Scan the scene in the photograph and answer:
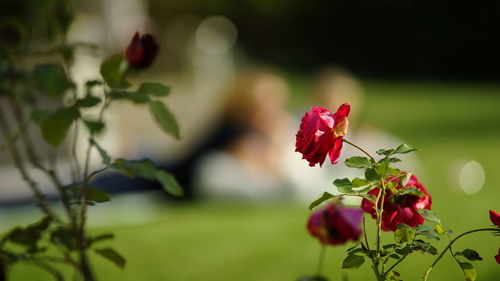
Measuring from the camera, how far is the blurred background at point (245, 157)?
2.20 metres

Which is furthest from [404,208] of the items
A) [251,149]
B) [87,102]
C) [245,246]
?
[251,149]

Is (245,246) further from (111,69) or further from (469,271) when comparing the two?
(469,271)

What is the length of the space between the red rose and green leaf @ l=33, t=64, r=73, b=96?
42 cm

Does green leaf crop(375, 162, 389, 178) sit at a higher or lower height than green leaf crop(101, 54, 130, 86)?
lower

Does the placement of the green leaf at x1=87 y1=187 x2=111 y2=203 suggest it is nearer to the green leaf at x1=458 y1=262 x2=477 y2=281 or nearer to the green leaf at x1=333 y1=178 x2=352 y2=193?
the green leaf at x1=333 y1=178 x2=352 y2=193

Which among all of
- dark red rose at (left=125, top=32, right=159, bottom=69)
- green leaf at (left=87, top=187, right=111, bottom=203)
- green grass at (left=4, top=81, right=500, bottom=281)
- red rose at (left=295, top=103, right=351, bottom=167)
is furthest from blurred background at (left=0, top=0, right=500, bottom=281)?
red rose at (left=295, top=103, right=351, bottom=167)

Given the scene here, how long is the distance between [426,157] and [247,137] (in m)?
2.60

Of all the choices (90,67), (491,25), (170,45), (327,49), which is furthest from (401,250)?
(327,49)

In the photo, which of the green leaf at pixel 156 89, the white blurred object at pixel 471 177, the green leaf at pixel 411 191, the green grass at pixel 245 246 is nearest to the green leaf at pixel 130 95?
the green leaf at pixel 156 89

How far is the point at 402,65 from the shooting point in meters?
16.1

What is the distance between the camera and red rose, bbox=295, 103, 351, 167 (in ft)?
2.42

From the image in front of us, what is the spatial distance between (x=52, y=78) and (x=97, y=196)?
0.67 ft

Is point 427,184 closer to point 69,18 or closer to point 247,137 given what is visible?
point 247,137

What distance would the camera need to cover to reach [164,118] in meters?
0.97
